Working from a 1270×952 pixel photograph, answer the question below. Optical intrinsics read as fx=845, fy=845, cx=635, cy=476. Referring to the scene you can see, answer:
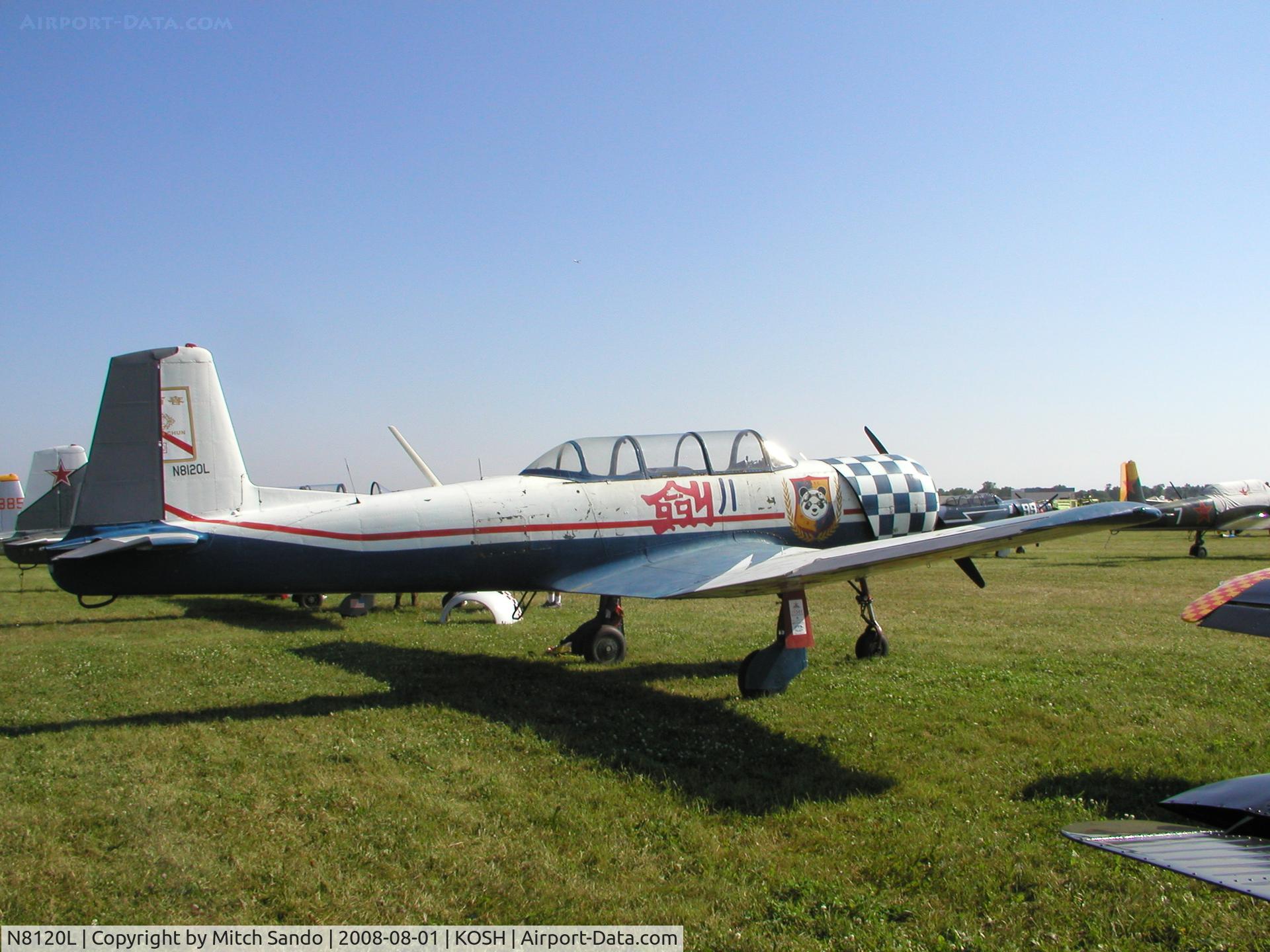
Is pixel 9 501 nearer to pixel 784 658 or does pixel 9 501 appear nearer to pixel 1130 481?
pixel 784 658

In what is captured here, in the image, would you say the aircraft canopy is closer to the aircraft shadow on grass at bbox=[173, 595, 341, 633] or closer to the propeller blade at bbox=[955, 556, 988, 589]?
the propeller blade at bbox=[955, 556, 988, 589]

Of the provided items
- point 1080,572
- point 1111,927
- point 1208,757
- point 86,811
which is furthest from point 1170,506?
point 86,811

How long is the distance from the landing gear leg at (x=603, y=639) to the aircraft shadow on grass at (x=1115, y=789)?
199 inches

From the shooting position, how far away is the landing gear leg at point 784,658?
7.11 m

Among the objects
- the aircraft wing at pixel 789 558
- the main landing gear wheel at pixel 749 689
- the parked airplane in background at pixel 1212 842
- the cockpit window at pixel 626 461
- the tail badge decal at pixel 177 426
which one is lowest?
the main landing gear wheel at pixel 749 689

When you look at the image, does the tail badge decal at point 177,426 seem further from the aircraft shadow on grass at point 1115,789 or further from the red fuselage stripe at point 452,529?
the aircraft shadow on grass at point 1115,789

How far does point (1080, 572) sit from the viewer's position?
19500mm

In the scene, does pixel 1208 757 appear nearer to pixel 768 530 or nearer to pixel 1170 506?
pixel 768 530

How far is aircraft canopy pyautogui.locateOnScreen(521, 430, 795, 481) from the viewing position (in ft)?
28.6

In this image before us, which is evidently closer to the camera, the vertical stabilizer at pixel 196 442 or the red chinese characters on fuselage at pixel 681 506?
the vertical stabilizer at pixel 196 442

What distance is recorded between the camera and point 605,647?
9.30 meters

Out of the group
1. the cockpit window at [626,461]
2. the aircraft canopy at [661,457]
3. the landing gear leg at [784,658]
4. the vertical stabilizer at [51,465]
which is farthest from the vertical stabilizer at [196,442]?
the vertical stabilizer at [51,465]

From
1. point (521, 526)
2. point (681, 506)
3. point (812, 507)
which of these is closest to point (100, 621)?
point (521, 526)

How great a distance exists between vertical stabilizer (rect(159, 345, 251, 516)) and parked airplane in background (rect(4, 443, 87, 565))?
9954 mm
